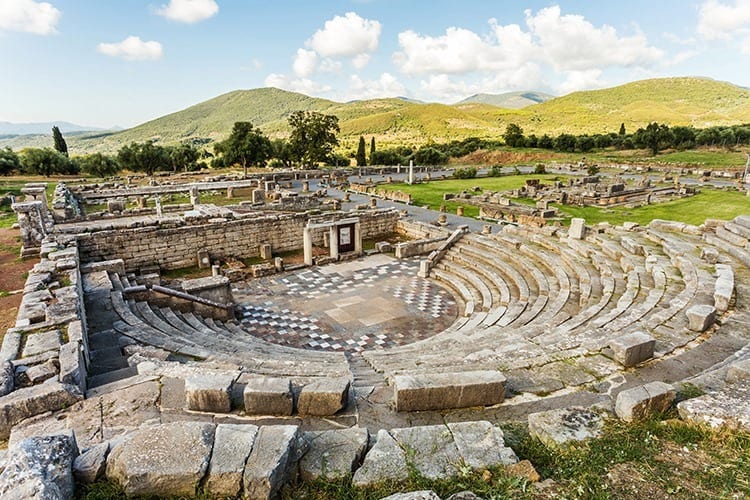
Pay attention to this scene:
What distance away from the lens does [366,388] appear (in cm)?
570

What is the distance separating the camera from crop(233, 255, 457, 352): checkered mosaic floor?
39.9ft

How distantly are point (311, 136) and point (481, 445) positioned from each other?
5108 cm

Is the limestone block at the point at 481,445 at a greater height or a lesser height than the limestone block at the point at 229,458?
lesser

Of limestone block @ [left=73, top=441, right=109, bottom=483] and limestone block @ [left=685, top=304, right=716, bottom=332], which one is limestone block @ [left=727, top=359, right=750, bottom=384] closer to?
limestone block @ [left=685, top=304, right=716, bottom=332]

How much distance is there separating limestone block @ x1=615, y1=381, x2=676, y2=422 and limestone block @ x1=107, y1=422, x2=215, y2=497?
4.24 m

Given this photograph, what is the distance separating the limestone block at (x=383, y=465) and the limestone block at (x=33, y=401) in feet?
13.0

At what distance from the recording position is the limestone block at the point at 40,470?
2.85 metres

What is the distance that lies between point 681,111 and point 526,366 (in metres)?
144

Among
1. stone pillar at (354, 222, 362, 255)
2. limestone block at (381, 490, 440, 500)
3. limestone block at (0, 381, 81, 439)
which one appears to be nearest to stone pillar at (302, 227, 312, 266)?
stone pillar at (354, 222, 362, 255)

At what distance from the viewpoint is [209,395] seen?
4805 mm

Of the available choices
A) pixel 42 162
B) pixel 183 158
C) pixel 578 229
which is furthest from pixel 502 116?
pixel 578 229

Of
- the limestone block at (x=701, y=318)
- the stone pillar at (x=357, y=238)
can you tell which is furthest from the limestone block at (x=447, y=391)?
the stone pillar at (x=357, y=238)

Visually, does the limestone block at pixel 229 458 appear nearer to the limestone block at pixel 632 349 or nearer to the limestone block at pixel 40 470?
the limestone block at pixel 40 470

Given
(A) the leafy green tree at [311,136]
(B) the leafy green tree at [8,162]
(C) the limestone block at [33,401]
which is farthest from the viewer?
(A) the leafy green tree at [311,136]
